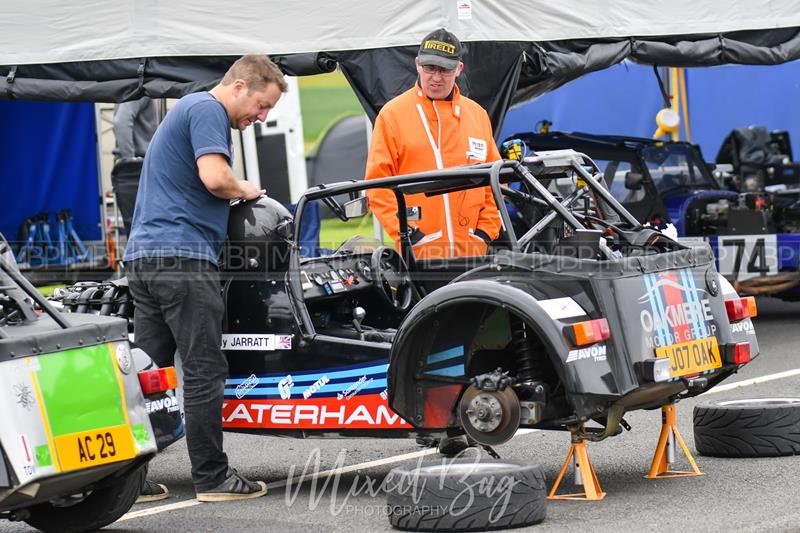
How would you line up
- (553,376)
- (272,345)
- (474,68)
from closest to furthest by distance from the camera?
(553,376) < (272,345) < (474,68)

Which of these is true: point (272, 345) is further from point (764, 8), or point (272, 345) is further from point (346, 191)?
point (764, 8)

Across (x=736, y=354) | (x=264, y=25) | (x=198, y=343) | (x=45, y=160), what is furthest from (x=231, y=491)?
(x=45, y=160)

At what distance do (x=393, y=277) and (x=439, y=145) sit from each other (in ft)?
3.61

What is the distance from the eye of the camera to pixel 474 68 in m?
10.4

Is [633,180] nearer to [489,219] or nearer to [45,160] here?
[489,219]

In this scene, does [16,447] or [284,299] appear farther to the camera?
[284,299]

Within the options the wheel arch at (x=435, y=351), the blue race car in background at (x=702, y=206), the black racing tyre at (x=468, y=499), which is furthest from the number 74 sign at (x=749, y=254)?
the black racing tyre at (x=468, y=499)

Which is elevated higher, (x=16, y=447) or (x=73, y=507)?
(x=16, y=447)

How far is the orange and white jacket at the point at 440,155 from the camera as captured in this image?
316 inches

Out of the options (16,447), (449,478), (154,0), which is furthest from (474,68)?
(16,447)

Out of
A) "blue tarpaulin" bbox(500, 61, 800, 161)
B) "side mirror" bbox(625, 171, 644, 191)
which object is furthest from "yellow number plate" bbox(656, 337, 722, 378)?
"blue tarpaulin" bbox(500, 61, 800, 161)

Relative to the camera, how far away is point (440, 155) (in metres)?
8.23

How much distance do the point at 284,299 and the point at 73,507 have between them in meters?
1.52

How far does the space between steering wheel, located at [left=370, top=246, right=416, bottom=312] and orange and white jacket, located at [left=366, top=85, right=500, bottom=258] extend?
42cm
